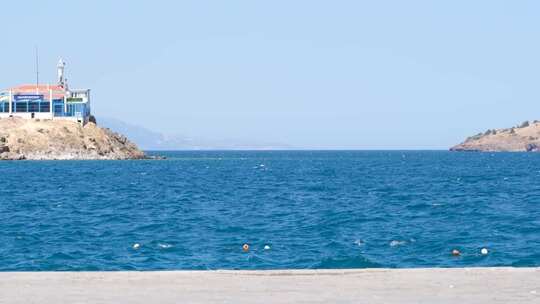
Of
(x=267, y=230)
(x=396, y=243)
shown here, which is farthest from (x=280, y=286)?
(x=267, y=230)

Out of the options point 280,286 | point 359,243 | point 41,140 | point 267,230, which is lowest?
point 267,230

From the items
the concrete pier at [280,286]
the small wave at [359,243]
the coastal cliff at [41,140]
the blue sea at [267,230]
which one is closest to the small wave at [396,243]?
the blue sea at [267,230]

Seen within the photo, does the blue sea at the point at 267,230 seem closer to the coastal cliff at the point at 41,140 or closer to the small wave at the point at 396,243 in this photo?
the small wave at the point at 396,243

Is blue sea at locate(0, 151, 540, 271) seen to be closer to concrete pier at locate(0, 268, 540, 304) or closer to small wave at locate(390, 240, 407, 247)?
small wave at locate(390, 240, 407, 247)

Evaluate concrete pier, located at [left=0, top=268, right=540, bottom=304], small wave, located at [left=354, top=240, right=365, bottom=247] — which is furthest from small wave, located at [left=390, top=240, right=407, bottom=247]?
concrete pier, located at [left=0, top=268, right=540, bottom=304]

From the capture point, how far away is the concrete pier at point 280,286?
1456 cm

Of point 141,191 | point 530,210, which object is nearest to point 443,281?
point 530,210

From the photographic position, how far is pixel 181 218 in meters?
47.8

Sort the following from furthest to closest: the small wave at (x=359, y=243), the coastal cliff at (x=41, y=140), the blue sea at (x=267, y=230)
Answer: the coastal cliff at (x=41, y=140)
the small wave at (x=359, y=243)
the blue sea at (x=267, y=230)

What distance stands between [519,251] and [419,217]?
14.6m

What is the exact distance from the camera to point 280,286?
15875mm

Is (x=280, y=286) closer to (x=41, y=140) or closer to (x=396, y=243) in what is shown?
(x=396, y=243)

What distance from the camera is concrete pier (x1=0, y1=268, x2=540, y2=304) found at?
14.6m

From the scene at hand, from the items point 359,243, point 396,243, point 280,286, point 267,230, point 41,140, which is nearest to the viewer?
point 280,286
